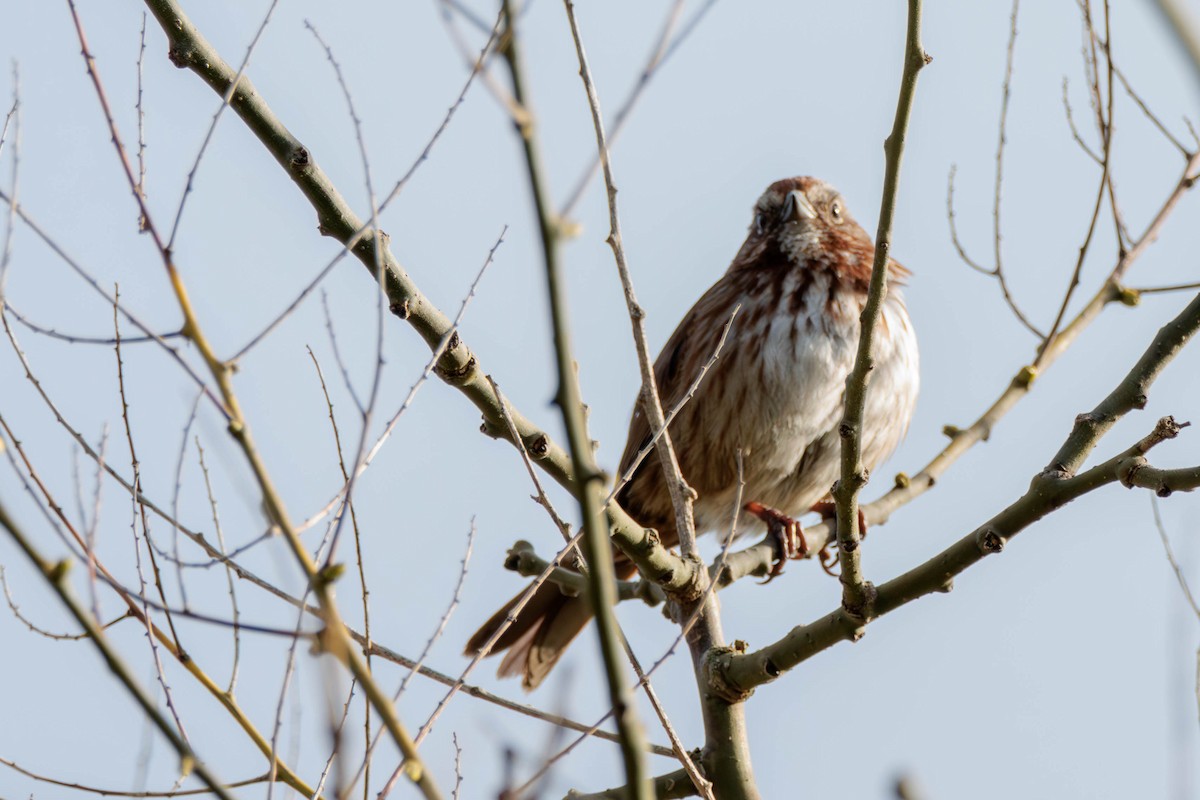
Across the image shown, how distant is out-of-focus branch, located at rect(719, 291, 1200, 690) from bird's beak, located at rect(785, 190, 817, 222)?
268cm

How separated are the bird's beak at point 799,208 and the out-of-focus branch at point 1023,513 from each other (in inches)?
106

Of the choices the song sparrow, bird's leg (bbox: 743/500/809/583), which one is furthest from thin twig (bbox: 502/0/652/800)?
the song sparrow

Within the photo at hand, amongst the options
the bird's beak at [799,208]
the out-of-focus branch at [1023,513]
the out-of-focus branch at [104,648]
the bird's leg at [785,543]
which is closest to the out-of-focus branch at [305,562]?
the out-of-focus branch at [104,648]

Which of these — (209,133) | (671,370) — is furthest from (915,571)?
(671,370)

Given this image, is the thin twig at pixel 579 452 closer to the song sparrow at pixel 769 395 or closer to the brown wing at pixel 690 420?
the song sparrow at pixel 769 395

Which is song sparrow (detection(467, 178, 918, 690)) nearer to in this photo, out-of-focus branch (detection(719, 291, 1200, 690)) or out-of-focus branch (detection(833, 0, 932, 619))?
out-of-focus branch (detection(719, 291, 1200, 690))

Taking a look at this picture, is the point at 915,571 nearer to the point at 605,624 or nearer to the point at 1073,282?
the point at 1073,282

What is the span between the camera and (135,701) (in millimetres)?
1981

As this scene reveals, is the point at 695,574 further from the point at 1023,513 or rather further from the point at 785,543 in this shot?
the point at 785,543

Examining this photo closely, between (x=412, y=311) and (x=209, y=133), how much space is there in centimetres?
66

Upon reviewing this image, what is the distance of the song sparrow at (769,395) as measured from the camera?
19.1 ft

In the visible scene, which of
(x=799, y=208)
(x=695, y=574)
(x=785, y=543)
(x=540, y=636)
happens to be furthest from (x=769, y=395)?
(x=695, y=574)

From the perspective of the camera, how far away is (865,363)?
3.34m

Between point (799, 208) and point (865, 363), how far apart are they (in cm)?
318
